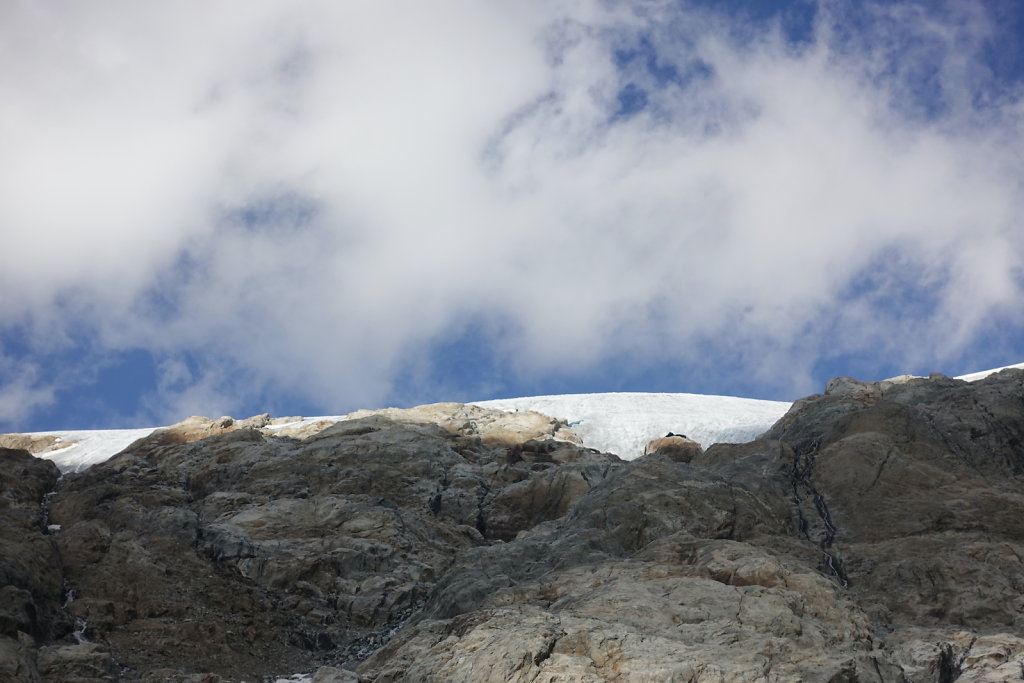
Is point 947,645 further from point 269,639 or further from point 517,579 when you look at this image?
point 269,639

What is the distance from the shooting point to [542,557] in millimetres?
28453

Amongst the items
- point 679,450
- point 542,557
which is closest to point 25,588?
point 542,557

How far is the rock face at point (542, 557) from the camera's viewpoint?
21.1m

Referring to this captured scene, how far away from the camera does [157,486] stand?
135 ft

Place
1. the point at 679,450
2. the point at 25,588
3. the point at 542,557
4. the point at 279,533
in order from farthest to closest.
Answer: the point at 679,450, the point at 279,533, the point at 542,557, the point at 25,588

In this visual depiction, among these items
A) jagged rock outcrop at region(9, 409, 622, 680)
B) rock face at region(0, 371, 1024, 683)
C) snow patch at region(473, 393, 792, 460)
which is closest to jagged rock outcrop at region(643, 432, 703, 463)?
jagged rock outcrop at region(9, 409, 622, 680)

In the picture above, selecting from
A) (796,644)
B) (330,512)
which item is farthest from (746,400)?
(796,644)

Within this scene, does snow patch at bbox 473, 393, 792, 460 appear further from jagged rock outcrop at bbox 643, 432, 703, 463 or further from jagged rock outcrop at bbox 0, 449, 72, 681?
jagged rock outcrop at bbox 0, 449, 72, 681

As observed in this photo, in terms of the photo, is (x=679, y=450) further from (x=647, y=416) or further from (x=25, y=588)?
(x=25, y=588)

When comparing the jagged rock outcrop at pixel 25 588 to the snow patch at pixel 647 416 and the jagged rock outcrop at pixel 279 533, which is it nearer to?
the jagged rock outcrop at pixel 279 533

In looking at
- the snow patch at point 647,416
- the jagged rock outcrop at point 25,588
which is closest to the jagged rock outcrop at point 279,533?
the jagged rock outcrop at point 25,588

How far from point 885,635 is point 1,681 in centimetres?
2037

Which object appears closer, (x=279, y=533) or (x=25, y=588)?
(x=25, y=588)

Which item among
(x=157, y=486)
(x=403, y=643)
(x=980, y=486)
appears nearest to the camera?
(x=403, y=643)
